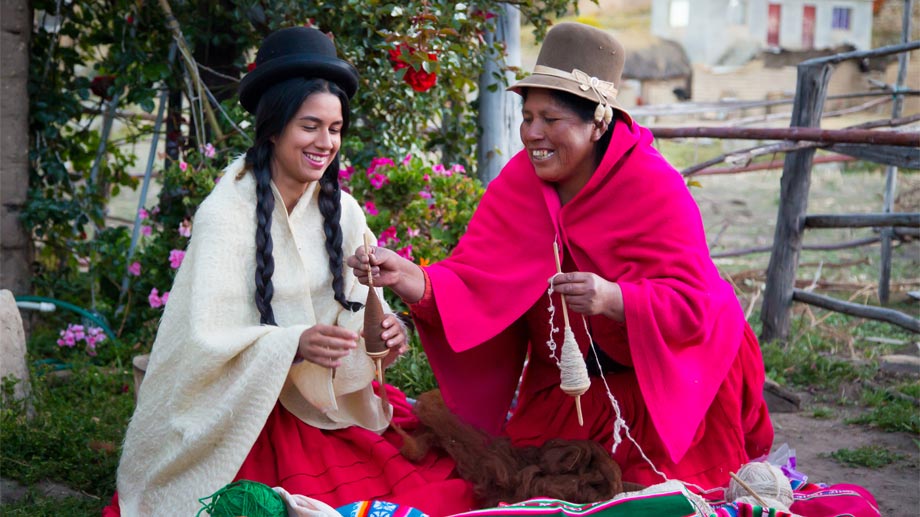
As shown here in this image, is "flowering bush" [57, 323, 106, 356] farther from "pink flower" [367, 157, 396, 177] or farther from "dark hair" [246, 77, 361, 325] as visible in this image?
"dark hair" [246, 77, 361, 325]

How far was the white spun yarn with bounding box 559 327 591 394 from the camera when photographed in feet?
10.1

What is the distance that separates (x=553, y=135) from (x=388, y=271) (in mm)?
710

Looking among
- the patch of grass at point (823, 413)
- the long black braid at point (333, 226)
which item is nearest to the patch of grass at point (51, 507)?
the long black braid at point (333, 226)

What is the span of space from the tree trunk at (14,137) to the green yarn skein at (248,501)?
3.36m

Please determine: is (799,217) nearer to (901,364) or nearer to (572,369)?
(901,364)

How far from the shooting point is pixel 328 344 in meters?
3.00

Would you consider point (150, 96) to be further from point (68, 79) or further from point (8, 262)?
point (8, 262)

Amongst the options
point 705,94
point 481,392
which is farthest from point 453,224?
point 705,94

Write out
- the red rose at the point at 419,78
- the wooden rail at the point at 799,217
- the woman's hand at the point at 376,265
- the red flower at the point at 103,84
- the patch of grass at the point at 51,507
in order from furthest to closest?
the wooden rail at the point at 799,217 < the red flower at the point at 103,84 < the red rose at the point at 419,78 < the patch of grass at the point at 51,507 < the woman's hand at the point at 376,265

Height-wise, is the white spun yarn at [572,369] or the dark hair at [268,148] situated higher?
the dark hair at [268,148]

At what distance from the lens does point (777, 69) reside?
26.0m

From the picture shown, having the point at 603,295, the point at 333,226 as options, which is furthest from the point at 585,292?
the point at 333,226

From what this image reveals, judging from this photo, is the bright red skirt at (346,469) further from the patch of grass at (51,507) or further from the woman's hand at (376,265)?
the patch of grass at (51,507)

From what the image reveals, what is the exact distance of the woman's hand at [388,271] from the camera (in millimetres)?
3125
